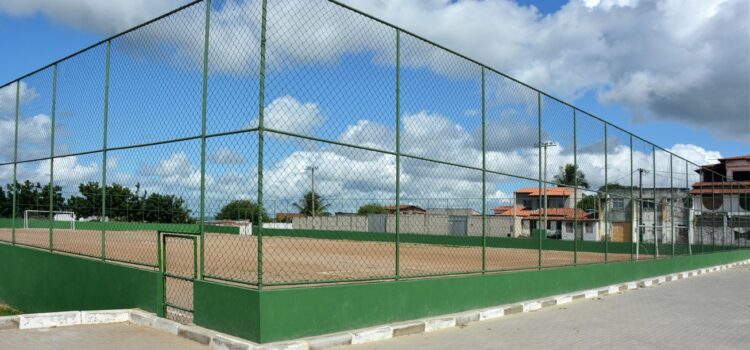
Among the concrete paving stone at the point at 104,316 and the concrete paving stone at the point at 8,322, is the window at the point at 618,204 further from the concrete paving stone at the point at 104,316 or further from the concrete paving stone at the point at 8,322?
the concrete paving stone at the point at 8,322

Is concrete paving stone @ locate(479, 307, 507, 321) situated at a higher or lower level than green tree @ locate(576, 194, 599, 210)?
lower

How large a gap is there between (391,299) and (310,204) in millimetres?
1847

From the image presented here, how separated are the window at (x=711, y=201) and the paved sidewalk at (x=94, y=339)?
29.4 m

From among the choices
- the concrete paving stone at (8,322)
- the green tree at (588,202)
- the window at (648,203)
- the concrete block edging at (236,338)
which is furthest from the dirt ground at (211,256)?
the window at (648,203)

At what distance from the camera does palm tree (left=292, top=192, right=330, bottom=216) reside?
24.0ft

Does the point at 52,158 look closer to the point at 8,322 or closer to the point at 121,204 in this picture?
the point at 121,204

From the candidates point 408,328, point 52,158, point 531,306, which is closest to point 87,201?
point 52,158

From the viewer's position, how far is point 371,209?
8641mm

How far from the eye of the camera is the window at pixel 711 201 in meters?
30.2

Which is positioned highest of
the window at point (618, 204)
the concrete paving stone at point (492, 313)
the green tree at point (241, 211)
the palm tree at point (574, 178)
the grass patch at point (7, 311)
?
the palm tree at point (574, 178)

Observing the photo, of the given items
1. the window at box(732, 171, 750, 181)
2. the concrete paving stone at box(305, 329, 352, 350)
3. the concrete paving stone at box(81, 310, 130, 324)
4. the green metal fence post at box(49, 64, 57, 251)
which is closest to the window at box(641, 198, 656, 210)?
the concrete paving stone at box(305, 329, 352, 350)

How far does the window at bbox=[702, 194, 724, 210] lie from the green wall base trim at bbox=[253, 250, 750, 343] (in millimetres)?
20371

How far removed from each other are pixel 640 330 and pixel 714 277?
544 inches

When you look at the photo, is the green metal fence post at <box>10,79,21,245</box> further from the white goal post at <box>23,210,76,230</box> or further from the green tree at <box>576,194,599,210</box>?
the green tree at <box>576,194,599,210</box>
